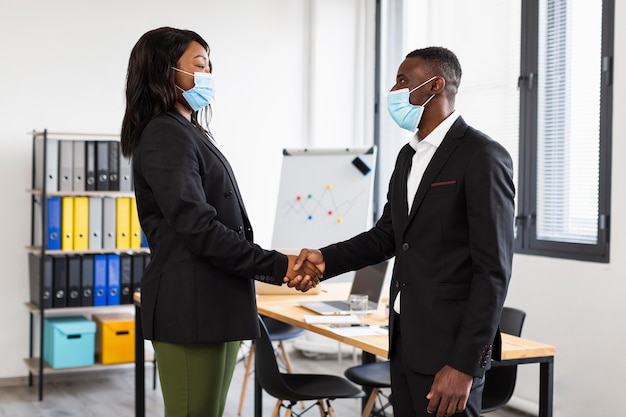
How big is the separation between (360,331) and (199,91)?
4.27 feet

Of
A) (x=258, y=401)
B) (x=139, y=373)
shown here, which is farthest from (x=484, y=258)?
(x=139, y=373)

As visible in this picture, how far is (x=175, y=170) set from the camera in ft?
6.86

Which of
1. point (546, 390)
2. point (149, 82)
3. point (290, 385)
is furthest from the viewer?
point (290, 385)

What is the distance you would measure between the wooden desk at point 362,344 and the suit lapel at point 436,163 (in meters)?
0.91

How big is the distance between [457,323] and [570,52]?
9.34ft

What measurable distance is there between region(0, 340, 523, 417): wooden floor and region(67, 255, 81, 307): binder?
1.90 feet

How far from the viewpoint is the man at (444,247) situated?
6.06ft

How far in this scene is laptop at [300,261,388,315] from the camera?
11.9 ft

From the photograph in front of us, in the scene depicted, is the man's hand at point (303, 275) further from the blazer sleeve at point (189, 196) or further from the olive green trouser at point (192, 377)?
the olive green trouser at point (192, 377)

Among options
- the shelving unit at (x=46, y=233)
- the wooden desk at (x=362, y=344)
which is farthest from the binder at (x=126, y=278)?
the wooden desk at (x=362, y=344)

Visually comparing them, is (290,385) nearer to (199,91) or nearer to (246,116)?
(199,91)

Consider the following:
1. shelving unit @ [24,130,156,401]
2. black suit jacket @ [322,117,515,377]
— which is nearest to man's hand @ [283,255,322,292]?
black suit jacket @ [322,117,515,377]

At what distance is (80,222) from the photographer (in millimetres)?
5059

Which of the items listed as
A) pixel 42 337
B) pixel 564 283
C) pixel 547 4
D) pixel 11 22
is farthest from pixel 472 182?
pixel 11 22
